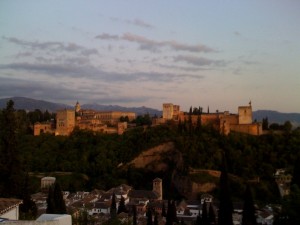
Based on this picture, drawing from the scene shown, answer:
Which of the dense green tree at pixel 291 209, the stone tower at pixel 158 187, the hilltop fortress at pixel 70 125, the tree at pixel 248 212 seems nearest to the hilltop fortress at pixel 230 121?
the hilltop fortress at pixel 70 125

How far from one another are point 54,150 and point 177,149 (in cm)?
1525

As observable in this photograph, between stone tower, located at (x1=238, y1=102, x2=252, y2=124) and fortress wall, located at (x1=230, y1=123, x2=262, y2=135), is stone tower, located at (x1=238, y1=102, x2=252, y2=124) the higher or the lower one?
the higher one

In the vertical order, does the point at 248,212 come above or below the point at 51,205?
below

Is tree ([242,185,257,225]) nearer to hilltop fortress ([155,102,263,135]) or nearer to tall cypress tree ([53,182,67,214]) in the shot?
tall cypress tree ([53,182,67,214])

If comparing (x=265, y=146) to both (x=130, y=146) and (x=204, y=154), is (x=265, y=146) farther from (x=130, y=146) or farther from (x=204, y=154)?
(x=130, y=146)

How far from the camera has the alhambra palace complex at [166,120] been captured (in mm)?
56031

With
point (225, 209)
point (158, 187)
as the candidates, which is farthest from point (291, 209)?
point (158, 187)

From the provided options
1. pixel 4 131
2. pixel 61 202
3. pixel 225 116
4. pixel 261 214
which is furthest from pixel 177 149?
pixel 4 131

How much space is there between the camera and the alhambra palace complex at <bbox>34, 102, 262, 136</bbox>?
56.0 m

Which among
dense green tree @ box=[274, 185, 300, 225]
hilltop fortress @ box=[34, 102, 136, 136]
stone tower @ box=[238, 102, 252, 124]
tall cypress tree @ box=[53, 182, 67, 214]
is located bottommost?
tall cypress tree @ box=[53, 182, 67, 214]

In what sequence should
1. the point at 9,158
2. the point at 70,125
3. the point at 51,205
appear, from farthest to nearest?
the point at 70,125, the point at 51,205, the point at 9,158

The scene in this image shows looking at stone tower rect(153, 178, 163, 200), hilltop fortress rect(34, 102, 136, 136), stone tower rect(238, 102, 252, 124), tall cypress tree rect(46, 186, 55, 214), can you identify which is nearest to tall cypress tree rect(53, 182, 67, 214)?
tall cypress tree rect(46, 186, 55, 214)

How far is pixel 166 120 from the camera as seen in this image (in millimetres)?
60438

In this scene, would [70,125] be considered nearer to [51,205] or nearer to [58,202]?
[58,202]
